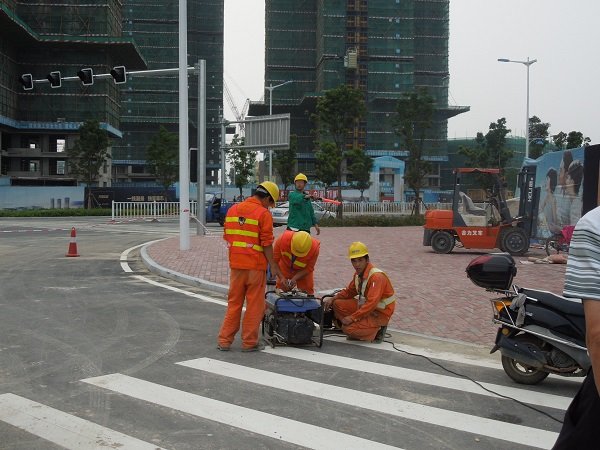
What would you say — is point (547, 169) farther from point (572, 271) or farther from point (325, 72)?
point (325, 72)

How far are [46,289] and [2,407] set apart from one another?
6176 mm

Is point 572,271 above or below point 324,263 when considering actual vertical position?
above

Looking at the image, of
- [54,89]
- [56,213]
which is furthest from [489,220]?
[54,89]

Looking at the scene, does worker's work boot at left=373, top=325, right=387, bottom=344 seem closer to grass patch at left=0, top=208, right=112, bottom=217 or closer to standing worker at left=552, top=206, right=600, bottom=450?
standing worker at left=552, top=206, right=600, bottom=450

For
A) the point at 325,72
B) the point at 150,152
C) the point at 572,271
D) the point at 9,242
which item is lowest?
the point at 9,242

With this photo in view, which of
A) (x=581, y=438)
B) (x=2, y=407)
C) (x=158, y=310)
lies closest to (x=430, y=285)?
(x=158, y=310)

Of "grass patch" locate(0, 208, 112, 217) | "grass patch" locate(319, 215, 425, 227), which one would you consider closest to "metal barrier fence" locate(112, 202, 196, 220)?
"grass patch" locate(0, 208, 112, 217)

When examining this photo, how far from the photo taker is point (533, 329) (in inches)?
203

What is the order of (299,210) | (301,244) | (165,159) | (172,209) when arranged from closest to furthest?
1. (301,244)
2. (299,210)
3. (172,209)
4. (165,159)

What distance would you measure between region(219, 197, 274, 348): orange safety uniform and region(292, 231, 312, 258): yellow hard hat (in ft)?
2.02

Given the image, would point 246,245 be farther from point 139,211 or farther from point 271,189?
point 139,211

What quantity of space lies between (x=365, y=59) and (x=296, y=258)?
89836mm

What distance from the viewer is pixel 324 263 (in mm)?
13914

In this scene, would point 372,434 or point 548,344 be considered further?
point 548,344
